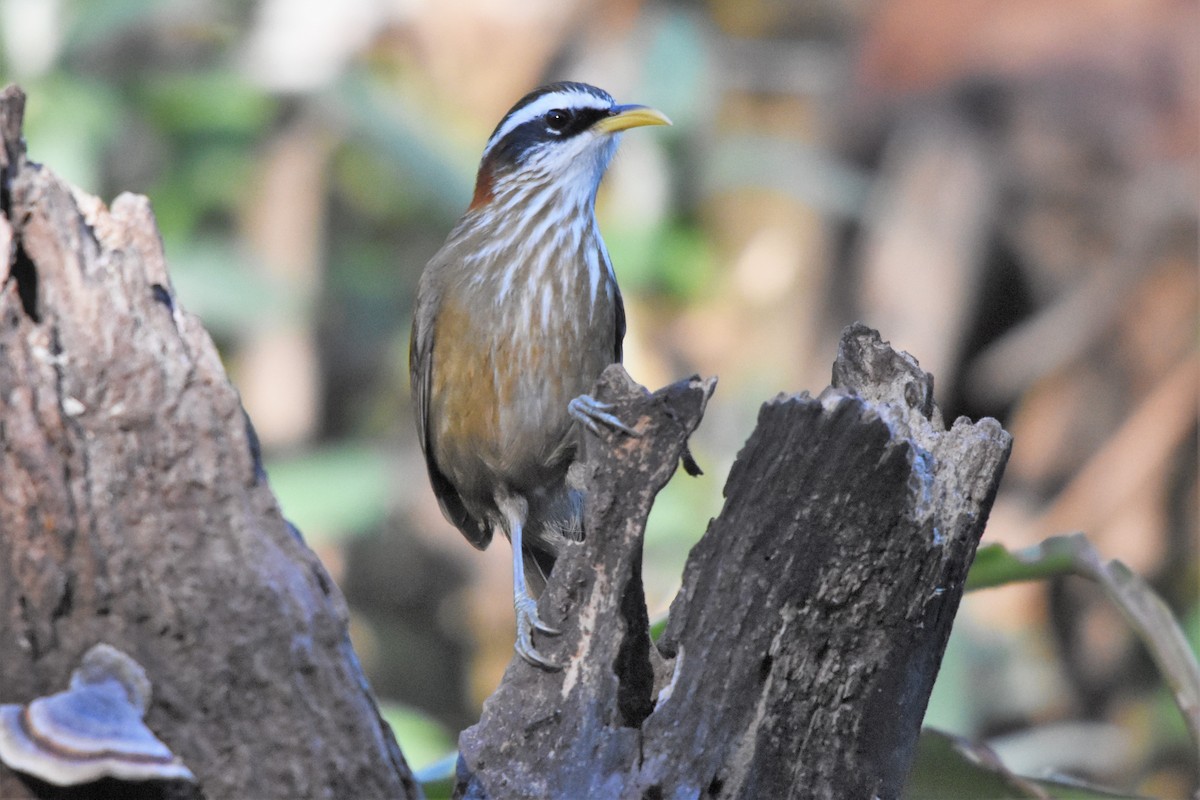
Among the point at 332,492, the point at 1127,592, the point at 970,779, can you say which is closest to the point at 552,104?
the point at 1127,592

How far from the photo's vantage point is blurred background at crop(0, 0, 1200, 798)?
775 cm

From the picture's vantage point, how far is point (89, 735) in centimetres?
197

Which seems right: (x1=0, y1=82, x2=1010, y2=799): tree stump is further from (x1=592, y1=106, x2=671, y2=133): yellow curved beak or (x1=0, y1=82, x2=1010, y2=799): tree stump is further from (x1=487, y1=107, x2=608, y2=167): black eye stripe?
(x1=487, y1=107, x2=608, y2=167): black eye stripe

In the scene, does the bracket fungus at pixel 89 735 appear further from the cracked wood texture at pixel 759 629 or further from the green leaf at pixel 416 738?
the green leaf at pixel 416 738

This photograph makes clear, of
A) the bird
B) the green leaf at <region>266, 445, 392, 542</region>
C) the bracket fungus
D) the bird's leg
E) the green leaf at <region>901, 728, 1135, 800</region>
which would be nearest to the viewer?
the bracket fungus

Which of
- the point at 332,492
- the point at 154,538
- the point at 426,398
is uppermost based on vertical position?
the point at 332,492

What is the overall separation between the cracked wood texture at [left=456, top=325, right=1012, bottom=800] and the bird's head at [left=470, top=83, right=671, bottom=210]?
5.77 feet

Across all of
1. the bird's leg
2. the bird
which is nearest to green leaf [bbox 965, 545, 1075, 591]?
the bird's leg

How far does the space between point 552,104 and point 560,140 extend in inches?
4.5

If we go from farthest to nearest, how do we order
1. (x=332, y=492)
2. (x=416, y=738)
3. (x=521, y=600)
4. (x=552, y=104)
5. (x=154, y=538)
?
(x=332, y=492)
(x=416, y=738)
(x=552, y=104)
(x=521, y=600)
(x=154, y=538)

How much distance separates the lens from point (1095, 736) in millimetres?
7613

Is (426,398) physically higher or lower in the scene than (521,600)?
higher

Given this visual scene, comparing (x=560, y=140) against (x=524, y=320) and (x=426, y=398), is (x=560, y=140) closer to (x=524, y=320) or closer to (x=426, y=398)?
(x=524, y=320)

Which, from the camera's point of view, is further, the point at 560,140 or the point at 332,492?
the point at 332,492
